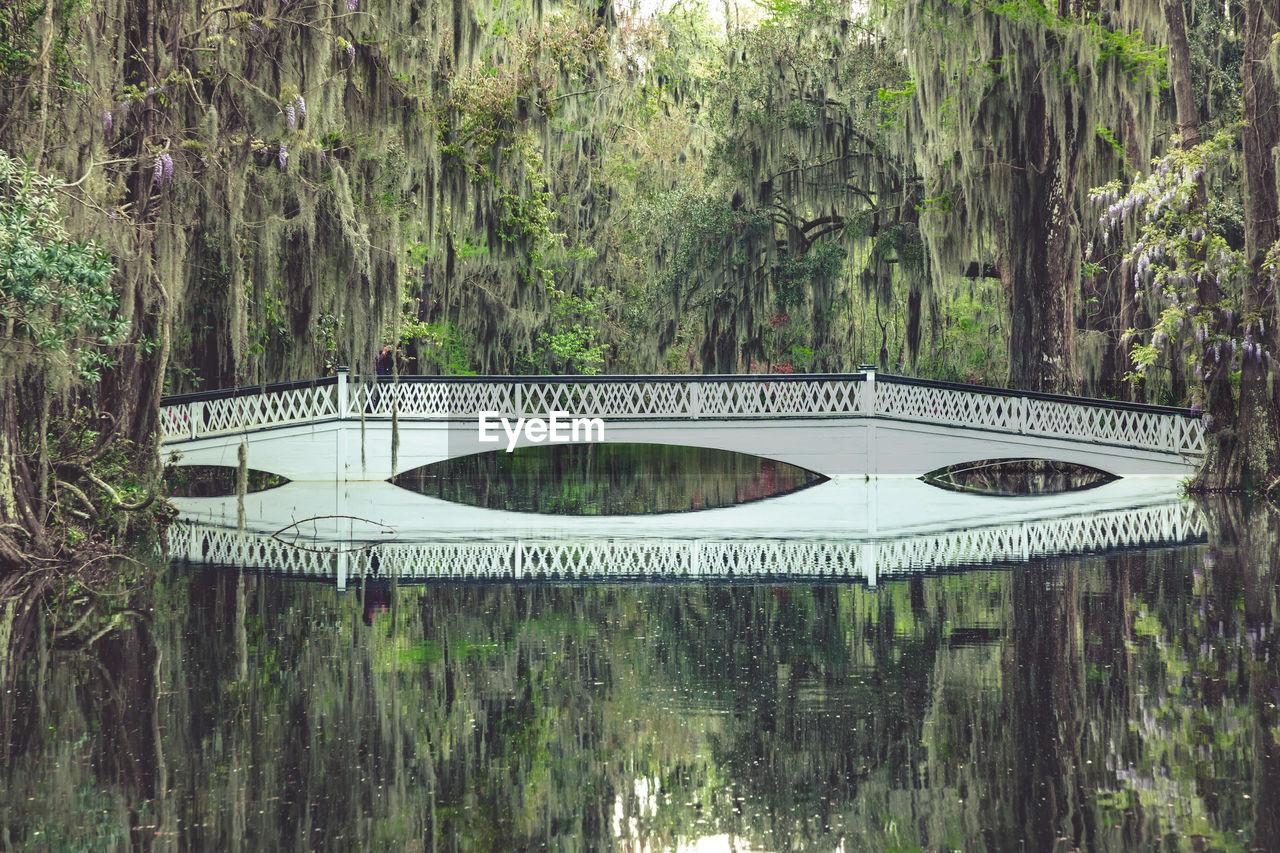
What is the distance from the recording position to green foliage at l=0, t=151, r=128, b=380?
35.3ft

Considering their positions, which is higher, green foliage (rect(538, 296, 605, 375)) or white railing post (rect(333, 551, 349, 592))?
green foliage (rect(538, 296, 605, 375))

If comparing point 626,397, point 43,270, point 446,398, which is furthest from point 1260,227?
point 43,270

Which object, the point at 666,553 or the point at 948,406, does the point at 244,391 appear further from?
the point at 666,553

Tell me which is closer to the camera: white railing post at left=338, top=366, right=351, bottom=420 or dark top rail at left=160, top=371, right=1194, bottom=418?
dark top rail at left=160, top=371, right=1194, bottom=418

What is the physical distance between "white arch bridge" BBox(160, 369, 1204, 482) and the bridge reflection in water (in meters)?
8.30

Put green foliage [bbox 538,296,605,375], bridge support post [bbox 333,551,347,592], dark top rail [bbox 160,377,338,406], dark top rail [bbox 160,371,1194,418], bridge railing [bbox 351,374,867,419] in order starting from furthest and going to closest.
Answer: green foliage [bbox 538,296,605,375] < bridge railing [bbox 351,374,867,419] < dark top rail [bbox 160,371,1194,418] < dark top rail [bbox 160,377,338,406] < bridge support post [bbox 333,551,347,592]

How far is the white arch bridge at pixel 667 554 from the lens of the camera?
12.3 metres

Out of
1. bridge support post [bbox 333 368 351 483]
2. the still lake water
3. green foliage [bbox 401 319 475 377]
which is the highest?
green foliage [bbox 401 319 475 377]

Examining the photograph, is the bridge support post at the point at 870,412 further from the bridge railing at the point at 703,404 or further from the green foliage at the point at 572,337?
the green foliage at the point at 572,337

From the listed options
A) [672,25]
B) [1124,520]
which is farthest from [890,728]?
[672,25]

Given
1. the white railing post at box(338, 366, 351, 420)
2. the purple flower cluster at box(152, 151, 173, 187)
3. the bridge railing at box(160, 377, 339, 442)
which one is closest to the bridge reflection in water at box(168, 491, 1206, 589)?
the purple flower cluster at box(152, 151, 173, 187)

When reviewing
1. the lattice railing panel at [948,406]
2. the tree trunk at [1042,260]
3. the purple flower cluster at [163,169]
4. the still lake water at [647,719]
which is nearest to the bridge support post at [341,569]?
the still lake water at [647,719]

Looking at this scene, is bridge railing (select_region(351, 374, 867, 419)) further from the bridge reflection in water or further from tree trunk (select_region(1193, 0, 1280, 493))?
the bridge reflection in water

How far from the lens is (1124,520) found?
672 inches
